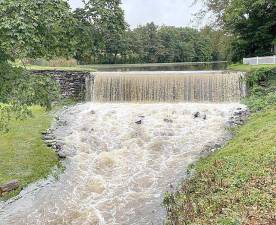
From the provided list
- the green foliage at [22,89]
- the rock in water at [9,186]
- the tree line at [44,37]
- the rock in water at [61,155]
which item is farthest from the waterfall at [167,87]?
the green foliage at [22,89]

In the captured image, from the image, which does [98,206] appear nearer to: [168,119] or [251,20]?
[168,119]

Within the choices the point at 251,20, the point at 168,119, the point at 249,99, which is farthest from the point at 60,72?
the point at 251,20

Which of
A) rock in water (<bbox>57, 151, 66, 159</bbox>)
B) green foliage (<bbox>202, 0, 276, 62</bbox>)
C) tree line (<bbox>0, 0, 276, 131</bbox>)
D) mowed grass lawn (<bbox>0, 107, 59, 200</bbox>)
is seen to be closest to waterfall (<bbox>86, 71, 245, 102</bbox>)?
mowed grass lawn (<bbox>0, 107, 59, 200</bbox>)

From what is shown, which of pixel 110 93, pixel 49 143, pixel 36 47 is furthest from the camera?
pixel 110 93

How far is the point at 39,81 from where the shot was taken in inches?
295

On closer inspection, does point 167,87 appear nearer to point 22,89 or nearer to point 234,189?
point 234,189

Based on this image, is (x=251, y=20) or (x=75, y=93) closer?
(x=75, y=93)

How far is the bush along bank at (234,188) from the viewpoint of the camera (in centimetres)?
686

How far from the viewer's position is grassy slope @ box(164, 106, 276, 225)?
22.4 ft

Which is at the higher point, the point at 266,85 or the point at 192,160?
the point at 266,85

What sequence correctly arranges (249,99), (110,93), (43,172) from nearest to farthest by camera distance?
(43,172) → (249,99) → (110,93)

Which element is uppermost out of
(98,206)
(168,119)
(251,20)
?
(251,20)

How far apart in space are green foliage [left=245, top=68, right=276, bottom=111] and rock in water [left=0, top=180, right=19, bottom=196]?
11.4 metres

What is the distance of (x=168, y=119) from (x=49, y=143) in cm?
563
